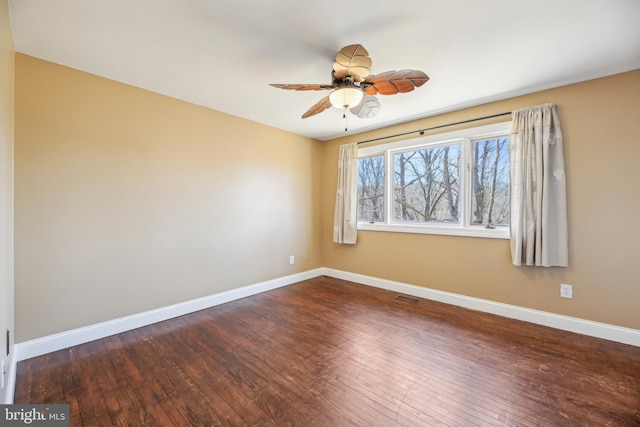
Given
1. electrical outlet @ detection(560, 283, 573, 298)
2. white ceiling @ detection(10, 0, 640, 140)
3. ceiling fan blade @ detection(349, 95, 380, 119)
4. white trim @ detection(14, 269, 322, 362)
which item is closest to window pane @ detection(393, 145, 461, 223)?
white ceiling @ detection(10, 0, 640, 140)

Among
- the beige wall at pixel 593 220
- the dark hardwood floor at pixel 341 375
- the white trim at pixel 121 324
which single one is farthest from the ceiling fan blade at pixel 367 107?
the white trim at pixel 121 324

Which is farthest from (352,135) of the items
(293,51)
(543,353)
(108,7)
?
(543,353)

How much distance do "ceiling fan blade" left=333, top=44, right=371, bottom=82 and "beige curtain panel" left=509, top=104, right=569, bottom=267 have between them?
2038 millimetres

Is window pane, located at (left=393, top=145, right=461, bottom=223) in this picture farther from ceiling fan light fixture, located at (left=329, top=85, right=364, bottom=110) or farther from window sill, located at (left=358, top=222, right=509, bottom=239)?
ceiling fan light fixture, located at (left=329, top=85, right=364, bottom=110)

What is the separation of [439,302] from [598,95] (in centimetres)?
271

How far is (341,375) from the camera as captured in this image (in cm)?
187

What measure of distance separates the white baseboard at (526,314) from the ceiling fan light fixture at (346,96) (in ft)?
8.91

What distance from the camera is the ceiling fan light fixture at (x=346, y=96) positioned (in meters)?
1.97

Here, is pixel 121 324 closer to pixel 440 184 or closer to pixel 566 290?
pixel 440 184

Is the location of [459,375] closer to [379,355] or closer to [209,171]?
[379,355]

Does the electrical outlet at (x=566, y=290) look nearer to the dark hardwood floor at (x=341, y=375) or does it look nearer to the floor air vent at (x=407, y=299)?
the dark hardwood floor at (x=341, y=375)

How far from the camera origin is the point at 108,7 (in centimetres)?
159

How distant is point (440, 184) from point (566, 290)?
1.72m

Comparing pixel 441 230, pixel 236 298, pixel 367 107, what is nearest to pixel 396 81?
pixel 367 107
